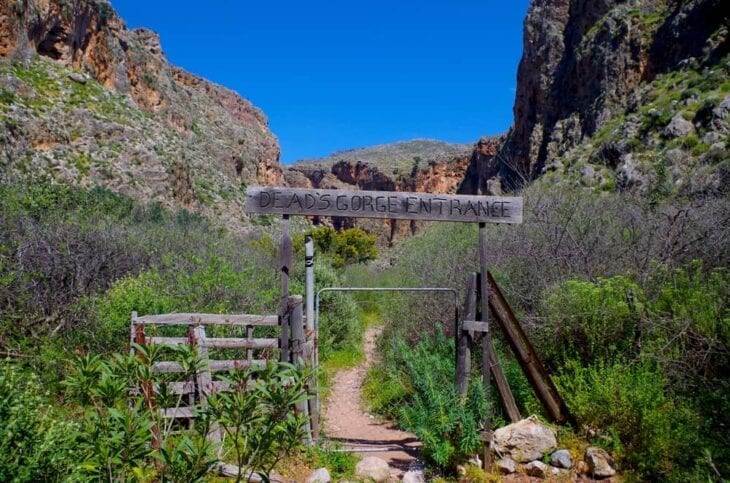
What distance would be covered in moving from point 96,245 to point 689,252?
9.63 m

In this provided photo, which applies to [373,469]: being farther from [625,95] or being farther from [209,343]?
[625,95]

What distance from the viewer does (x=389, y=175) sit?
70125mm

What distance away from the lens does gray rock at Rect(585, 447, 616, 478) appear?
4523 millimetres

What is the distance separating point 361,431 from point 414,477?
1.79m

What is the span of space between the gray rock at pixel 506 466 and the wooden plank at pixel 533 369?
69 cm

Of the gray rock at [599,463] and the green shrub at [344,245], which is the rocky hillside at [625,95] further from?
the green shrub at [344,245]

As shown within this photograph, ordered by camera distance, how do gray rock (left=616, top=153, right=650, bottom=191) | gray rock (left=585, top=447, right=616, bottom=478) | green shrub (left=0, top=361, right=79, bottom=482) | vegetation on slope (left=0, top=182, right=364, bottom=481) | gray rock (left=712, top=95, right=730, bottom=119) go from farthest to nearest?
gray rock (left=712, top=95, right=730, bottom=119)
gray rock (left=616, top=153, right=650, bottom=191)
gray rock (left=585, top=447, right=616, bottom=478)
green shrub (left=0, top=361, right=79, bottom=482)
vegetation on slope (left=0, top=182, right=364, bottom=481)

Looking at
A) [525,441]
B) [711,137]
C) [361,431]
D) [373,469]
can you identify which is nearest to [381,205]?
[373,469]

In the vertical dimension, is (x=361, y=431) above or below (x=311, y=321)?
below

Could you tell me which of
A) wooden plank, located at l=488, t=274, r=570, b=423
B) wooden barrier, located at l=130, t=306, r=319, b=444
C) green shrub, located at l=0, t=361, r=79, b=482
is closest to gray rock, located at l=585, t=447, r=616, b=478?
wooden plank, located at l=488, t=274, r=570, b=423

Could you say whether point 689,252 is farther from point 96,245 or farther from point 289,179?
point 289,179

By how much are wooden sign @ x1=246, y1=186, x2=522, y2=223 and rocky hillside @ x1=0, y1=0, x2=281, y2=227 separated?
14651 mm

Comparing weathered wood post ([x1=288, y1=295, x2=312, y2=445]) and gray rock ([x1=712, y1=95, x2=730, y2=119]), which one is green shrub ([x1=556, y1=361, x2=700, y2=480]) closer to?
weathered wood post ([x1=288, y1=295, x2=312, y2=445])

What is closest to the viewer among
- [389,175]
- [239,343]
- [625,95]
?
[239,343]
